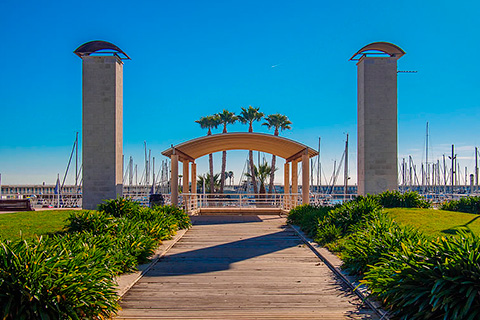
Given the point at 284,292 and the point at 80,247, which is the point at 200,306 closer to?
the point at 284,292

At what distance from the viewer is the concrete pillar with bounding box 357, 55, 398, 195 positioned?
19.8 m

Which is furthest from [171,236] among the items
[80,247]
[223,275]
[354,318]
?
[354,318]

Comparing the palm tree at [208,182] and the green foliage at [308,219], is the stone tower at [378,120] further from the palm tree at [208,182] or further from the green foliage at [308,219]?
the palm tree at [208,182]

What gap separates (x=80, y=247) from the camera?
254 inches

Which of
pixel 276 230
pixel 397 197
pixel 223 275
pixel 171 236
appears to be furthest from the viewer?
pixel 397 197

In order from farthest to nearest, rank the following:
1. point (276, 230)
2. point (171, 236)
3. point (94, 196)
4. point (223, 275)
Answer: point (94, 196)
point (276, 230)
point (171, 236)
point (223, 275)

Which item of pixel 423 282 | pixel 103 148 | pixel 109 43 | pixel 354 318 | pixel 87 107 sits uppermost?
pixel 109 43

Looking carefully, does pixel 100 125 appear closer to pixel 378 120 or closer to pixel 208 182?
pixel 378 120

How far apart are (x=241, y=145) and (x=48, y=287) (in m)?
18.5

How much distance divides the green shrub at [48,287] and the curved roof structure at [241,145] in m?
13.8

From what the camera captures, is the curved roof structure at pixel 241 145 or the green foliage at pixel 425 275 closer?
the green foliage at pixel 425 275

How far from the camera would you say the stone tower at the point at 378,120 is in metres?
19.8

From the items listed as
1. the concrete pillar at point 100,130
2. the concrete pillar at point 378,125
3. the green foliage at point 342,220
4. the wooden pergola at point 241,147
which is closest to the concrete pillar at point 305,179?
the wooden pergola at point 241,147

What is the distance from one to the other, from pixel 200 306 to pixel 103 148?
591 inches
